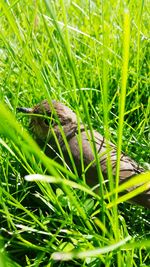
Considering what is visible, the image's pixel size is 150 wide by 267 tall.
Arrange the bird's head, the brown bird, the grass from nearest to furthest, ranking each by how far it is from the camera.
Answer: the grass → the brown bird → the bird's head

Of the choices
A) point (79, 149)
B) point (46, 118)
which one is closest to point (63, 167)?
point (79, 149)

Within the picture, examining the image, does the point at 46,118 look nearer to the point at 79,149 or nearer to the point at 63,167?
the point at 79,149

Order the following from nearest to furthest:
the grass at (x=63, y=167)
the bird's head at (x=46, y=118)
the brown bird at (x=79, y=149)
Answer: the grass at (x=63, y=167), the brown bird at (x=79, y=149), the bird's head at (x=46, y=118)

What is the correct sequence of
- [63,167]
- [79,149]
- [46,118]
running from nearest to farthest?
[63,167]
[79,149]
[46,118]

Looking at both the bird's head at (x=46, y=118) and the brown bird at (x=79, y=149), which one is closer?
the brown bird at (x=79, y=149)

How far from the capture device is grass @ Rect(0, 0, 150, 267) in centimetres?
83

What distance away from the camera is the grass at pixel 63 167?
83 cm

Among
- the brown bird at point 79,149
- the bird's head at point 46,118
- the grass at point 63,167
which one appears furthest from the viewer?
the bird's head at point 46,118

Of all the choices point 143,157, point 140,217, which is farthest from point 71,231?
point 143,157

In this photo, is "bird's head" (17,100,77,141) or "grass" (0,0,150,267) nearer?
"grass" (0,0,150,267)

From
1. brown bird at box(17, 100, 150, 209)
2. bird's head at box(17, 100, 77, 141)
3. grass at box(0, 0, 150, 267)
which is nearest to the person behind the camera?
grass at box(0, 0, 150, 267)

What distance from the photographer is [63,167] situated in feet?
2.82

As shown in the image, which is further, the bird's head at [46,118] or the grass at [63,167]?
the bird's head at [46,118]

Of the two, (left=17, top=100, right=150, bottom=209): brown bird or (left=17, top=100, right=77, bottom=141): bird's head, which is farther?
(left=17, top=100, right=77, bottom=141): bird's head
